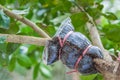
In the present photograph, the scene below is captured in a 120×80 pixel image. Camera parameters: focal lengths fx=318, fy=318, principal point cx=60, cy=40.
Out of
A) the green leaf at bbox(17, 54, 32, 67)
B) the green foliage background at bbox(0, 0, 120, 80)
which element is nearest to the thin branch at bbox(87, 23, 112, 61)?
the green foliage background at bbox(0, 0, 120, 80)

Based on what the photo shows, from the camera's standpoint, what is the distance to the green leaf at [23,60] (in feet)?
3.99

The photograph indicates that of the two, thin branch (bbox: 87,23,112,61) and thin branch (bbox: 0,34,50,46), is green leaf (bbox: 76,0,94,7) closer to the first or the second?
thin branch (bbox: 87,23,112,61)

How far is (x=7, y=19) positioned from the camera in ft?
2.82

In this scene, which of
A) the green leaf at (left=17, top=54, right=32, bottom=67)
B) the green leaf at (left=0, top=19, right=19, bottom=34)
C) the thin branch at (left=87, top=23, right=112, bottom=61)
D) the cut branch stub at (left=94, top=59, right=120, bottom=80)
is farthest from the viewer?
the green leaf at (left=17, top=54, right=32, bottom=67)

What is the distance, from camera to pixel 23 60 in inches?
48.6

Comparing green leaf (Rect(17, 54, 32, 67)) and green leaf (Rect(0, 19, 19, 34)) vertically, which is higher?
green leaf (Rect(0, 19, 19, 34))

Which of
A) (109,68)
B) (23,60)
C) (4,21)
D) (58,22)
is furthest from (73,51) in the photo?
(23,60)

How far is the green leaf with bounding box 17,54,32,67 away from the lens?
3.99ft

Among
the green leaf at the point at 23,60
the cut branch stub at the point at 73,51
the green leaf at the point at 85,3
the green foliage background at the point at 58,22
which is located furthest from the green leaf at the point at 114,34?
the green leaf at the point at 23,60

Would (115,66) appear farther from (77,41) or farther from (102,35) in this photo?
(102,35)

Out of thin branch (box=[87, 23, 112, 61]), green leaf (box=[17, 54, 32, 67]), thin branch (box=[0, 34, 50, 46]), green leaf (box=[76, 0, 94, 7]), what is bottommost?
green leaf (box=[17, 54, 32, 67])

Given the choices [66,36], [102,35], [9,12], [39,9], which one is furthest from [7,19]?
[39,9]

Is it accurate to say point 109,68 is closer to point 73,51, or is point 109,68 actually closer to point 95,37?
point 73,51

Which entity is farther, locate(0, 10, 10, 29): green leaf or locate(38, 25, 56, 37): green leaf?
locate(38, 25, 56, 37): green leaf
